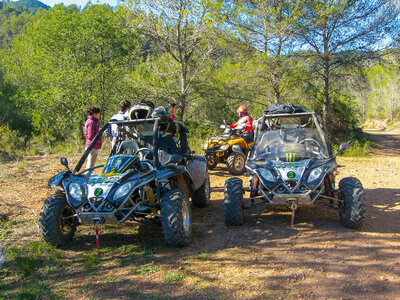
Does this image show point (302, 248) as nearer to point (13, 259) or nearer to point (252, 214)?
point (252, 214)

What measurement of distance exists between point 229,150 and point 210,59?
7047 mm

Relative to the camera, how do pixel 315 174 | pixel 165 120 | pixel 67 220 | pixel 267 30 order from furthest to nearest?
pixel 267 30, pixel 165 120, pixel 315 174, pixel 67 220

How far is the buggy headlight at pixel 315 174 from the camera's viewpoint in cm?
494

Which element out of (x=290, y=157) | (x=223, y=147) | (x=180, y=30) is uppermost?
(x=180, y=30)

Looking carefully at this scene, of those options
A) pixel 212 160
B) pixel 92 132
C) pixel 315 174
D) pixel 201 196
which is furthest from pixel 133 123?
pixel 212 160

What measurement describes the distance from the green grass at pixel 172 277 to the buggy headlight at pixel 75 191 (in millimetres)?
1515

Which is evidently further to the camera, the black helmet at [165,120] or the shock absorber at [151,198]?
the black helmet at [165,120]

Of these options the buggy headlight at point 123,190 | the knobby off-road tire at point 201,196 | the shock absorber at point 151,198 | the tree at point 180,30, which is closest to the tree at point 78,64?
the tree at point 180,30

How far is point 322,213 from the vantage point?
5.93 metres

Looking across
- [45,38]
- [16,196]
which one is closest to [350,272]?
→ [16,196]

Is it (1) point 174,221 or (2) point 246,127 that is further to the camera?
(2) point 246,127

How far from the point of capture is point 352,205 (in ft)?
16.0

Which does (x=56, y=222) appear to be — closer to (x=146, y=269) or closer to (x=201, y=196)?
(x=146, y=269)

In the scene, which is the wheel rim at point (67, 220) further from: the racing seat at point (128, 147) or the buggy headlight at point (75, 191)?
the racing seat at point (128, 147)
